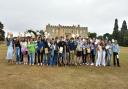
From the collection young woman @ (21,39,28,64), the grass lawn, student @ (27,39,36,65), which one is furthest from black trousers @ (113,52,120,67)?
young woman @ (21,39,28,64)

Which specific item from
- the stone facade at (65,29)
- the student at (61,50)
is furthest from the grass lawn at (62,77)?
the stone facade at (65,29)

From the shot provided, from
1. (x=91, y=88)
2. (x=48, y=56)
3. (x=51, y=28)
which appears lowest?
(x=91, y=88)

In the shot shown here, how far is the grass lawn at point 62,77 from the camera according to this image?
19.4 meters

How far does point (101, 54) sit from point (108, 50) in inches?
27.5

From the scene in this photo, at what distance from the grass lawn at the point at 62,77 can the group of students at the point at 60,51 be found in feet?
3.55

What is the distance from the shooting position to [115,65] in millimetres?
26828

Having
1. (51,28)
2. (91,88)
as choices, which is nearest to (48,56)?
(91,88)

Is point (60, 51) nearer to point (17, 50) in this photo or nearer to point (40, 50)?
point (40, 50)

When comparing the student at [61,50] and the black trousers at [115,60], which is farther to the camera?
the black trousers at [115,60]

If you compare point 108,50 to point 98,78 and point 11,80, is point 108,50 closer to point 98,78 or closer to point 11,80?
point 98,78

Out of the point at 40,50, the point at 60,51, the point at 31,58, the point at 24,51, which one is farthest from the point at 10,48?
the point at 60,51

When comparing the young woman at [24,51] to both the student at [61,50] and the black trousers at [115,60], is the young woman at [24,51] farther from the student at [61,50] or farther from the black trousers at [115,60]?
the black trousers at [115,60]

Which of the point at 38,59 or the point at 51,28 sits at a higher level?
the point at 51,28

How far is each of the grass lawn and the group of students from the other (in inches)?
42.7
